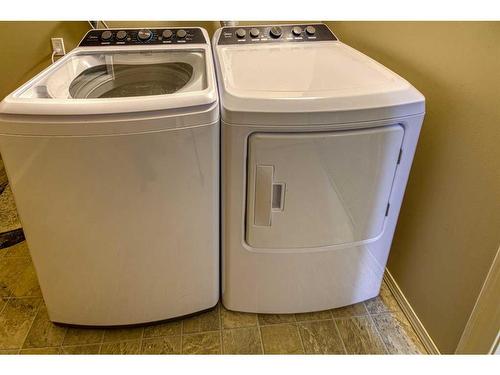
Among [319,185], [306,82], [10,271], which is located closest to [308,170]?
[319,185]

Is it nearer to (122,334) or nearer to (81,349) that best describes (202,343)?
(122,334)

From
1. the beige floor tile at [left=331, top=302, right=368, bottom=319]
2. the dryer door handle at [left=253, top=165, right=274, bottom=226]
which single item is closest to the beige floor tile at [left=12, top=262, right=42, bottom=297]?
the dryer door handle at [left=253, top=165, right=274, bottom=226]

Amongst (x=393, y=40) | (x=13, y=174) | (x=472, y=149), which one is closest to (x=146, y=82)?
(x=13, y=174)

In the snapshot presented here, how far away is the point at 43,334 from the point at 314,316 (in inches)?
43.5

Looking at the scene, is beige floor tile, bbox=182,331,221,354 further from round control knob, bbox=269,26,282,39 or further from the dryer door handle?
round control knob, bbox=269,26,282,39

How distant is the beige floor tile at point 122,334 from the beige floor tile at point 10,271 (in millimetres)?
540

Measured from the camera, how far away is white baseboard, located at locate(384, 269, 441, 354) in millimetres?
1394

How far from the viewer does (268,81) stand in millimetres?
1222

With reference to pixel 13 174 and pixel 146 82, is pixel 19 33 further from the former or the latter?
pixel 13 174

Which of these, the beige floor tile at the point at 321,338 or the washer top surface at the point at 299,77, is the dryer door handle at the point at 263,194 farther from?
the beige floor tile at the point at 321,338

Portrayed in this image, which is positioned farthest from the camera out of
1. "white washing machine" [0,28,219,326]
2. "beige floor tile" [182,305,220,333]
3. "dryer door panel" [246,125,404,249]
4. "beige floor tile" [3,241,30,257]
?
"beige floor tile" [3,241,30,257]

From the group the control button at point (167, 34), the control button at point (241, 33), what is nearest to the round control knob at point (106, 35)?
the control button at point (167, 34)

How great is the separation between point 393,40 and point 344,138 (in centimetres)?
60

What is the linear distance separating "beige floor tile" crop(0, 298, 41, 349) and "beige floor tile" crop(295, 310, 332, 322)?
1.11 metres
